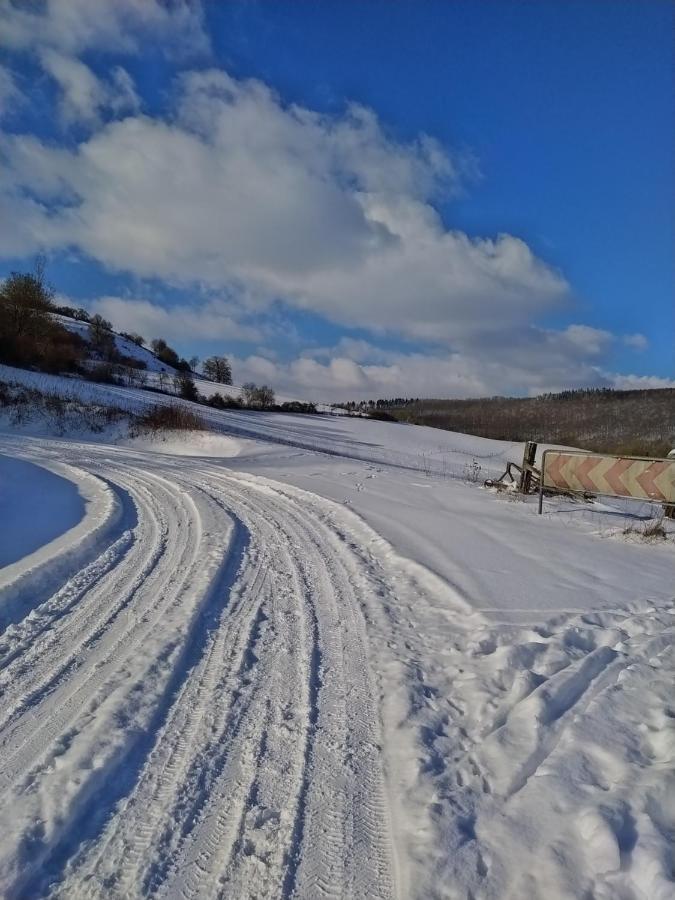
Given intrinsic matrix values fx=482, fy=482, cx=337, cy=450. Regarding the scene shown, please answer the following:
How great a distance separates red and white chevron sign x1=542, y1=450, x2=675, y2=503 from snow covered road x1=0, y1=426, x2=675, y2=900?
3.37 m

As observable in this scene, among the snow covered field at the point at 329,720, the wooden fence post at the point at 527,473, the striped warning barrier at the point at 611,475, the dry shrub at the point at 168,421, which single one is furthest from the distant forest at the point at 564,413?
the snow covered field at the point at 329,720

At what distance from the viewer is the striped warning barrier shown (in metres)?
7.95

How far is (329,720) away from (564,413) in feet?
524

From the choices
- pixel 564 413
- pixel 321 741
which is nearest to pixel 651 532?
pixel 321 741

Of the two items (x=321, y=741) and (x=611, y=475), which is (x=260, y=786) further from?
(x=611, y=475)

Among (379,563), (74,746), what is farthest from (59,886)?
(379,563)

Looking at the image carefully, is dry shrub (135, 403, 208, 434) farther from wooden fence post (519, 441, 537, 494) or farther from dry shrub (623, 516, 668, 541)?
dry shrub (623, 516, 668, 541)

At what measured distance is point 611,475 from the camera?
8.53 m

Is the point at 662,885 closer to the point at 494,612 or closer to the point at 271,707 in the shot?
the point at 271,707

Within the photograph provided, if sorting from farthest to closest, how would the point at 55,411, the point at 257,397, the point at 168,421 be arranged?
the point at 257,397 → the point at 168,421 → the point at 55,411

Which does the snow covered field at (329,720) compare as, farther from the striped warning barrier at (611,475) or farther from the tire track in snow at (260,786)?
the striped warning barrier at (611,475)

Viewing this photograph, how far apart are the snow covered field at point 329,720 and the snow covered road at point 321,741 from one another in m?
0.01

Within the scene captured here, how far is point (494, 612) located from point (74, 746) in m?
3.60

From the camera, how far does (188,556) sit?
6016 millimetres
